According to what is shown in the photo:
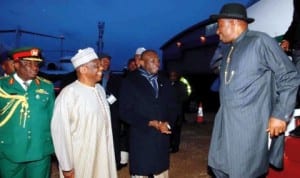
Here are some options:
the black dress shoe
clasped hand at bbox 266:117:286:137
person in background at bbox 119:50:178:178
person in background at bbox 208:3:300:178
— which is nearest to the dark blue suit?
person in background at bbox 119:50:178:178

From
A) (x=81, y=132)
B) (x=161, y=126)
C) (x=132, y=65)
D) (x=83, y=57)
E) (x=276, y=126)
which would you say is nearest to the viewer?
(x=276, y=126)

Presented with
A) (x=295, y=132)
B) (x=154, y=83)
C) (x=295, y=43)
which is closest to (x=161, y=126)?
(x=154, y=83)

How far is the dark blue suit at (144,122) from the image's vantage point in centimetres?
415

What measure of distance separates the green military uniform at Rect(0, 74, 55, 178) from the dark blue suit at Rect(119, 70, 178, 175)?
107 centimetres

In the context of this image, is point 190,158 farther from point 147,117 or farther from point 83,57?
point 83,57

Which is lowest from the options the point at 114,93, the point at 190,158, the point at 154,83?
the point at 190,158

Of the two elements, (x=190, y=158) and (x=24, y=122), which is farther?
(x=190, y=158)

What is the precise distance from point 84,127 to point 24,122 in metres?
0.68

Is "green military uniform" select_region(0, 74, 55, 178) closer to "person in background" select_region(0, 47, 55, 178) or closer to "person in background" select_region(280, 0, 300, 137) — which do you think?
"person in background" select_region(0, 47, 55, 178)

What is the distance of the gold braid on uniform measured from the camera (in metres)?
3.56

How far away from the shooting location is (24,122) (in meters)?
3.56

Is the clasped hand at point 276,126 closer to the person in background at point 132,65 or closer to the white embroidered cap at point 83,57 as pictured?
the white embroidered cap at point 83,57

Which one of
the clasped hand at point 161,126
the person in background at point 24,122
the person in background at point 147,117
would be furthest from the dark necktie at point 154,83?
→ the person in background at point 24,122

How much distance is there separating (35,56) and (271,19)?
4422mm
